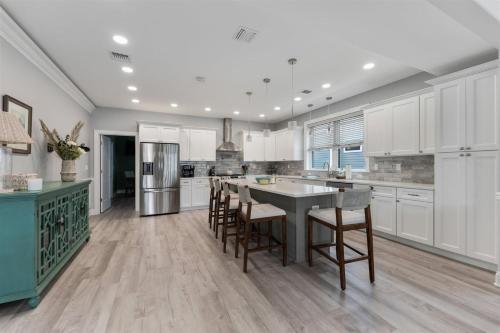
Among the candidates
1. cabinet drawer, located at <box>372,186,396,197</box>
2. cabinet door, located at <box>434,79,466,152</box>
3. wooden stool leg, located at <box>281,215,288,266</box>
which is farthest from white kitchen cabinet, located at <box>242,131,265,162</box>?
cabinet door, located at <box>434,79,466,152</box>

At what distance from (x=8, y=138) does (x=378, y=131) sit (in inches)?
184

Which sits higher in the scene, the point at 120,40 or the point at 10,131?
the point at 120,40

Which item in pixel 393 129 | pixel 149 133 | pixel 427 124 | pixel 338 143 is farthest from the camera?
pixel 149 133

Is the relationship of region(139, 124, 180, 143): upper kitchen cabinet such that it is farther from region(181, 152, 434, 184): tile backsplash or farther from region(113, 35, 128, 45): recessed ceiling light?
region(113, 35, 128, 45): recessed ceiling light

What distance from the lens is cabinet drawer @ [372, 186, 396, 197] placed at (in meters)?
3.33

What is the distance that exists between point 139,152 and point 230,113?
2.56 meters

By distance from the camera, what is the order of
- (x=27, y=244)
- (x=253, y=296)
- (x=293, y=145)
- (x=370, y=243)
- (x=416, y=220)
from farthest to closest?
(x=293, y=145) < (x=416, y=220) < (x=370, y=243) < (x=253, y=296) < (x=27, y=244)

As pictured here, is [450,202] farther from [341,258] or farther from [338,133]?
[338,133]

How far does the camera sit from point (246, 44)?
8.63 feet

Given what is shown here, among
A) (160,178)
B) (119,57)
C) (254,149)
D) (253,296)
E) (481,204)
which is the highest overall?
(119,57)

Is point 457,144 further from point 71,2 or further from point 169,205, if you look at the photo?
point 169,205

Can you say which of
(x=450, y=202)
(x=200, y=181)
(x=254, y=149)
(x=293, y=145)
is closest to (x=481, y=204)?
(x=450, y=202)

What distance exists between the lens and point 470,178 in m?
2.55

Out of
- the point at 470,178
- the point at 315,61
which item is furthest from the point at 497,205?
the point at 315,61
